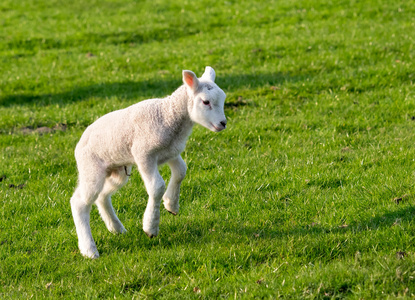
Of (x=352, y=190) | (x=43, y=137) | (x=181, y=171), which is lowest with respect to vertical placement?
(x=43, y=137)

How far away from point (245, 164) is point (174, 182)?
2359 millimetres

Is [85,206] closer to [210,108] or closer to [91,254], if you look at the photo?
[91,254]

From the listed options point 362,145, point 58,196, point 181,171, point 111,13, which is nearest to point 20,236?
point 58,196

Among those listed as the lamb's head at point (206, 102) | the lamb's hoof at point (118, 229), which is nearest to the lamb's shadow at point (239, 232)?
the lamb's hoof at point (118, 229)

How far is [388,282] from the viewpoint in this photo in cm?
444

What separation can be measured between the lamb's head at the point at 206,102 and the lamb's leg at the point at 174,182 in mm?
638

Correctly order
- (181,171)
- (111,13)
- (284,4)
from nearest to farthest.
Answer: (181,171) → (284,4) → (111,13)

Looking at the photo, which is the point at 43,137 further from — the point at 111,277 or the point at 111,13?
the point at 111,13

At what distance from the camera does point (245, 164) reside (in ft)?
26.6

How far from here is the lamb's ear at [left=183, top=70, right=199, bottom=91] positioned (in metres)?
5.33

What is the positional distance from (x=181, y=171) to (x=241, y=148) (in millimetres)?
3172

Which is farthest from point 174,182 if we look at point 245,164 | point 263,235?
point 245,164

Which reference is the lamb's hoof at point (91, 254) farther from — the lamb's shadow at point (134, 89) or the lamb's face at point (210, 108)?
the lamb's shadow at point (134, 89)

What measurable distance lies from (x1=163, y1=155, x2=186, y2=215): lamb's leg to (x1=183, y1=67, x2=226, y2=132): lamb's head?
638 mm
